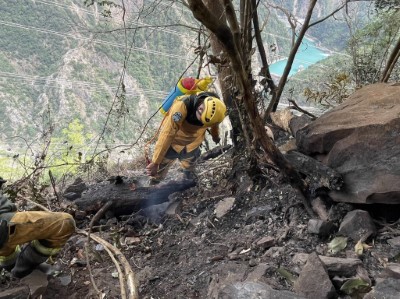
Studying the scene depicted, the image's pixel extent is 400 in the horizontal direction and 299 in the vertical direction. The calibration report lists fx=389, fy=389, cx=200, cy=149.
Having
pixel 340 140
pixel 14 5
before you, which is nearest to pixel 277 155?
pixel 340 140

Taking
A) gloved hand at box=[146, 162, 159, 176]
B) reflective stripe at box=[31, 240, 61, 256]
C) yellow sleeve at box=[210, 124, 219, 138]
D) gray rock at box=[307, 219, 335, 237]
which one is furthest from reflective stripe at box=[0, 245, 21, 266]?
yellow sleeve at box=[210, 124, 219, 138]

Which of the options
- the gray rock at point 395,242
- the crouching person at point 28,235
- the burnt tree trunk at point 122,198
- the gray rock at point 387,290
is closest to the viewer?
the gray rock at point 387,290

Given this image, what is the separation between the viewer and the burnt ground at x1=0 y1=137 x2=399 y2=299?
2.78m

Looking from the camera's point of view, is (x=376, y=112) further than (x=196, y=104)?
No

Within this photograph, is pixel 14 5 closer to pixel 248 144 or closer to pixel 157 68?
pixel 157 68

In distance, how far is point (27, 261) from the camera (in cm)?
328

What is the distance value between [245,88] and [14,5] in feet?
191

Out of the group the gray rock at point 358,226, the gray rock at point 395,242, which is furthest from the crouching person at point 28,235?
the gray rock at point 395,242

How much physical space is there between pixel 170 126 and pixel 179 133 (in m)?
0.60

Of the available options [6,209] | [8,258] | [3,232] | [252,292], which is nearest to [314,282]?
[252,292]

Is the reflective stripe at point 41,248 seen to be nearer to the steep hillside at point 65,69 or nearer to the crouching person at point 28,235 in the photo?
the crouching person at point 28,235

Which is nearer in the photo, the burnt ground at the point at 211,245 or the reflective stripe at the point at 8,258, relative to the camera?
the burnt ground at the point at 211,245

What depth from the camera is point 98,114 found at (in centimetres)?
4103

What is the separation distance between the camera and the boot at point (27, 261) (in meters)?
3.23
